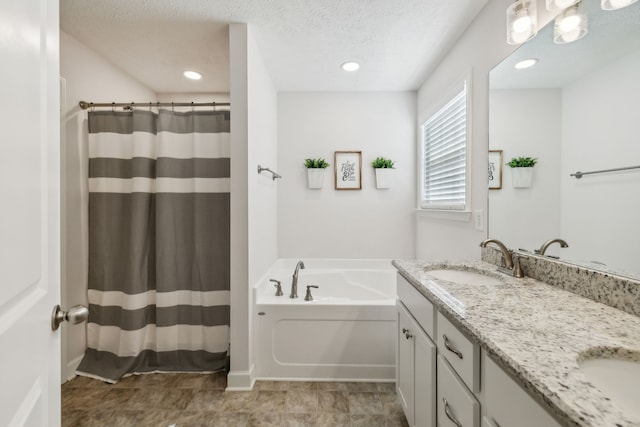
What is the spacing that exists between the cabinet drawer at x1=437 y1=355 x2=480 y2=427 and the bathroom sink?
30cm

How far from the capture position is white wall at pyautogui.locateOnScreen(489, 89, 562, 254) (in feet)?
3.71

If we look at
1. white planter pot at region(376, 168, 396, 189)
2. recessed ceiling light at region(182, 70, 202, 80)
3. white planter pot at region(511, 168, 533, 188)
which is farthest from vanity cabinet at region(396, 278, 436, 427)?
recessed ceiling light at region(182, 70, 202, 80)

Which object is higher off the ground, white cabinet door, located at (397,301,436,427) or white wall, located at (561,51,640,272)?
white wall, located at (561,51,640,272)

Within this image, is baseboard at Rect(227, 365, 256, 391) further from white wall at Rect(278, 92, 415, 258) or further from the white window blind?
the white window blind

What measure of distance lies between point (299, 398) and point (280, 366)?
262mm

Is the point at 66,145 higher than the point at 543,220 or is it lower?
higher

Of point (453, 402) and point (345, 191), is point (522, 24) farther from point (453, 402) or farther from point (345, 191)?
point (345, 191)

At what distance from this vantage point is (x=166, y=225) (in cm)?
197

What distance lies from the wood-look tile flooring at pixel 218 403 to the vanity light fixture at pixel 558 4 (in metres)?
2.14

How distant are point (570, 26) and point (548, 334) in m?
1.18

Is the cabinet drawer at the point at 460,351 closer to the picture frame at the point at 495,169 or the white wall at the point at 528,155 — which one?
the white wall at the point at 528,155

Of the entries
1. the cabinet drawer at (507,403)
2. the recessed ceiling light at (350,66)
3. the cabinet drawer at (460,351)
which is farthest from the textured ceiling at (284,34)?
the cabinet drawer at (507,403)

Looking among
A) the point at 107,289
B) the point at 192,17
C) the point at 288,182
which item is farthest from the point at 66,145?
the point at 288,182

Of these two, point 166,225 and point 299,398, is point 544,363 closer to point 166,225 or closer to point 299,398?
point 299,398
